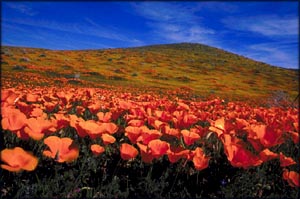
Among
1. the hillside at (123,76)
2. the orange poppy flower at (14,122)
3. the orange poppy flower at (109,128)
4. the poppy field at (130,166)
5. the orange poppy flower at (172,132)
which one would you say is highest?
the hillside at (123,76)

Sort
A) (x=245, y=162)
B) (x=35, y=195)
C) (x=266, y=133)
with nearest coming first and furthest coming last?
(x=35, y=195), (x=245, y=162), (x=266, y=133)

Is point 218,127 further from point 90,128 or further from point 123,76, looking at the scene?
point 123,76

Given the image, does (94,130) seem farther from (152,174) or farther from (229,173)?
(229,173)

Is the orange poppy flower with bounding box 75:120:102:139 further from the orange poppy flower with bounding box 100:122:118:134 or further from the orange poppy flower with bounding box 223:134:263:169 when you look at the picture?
the orange poppy flower with bounding box 223:134:263:169

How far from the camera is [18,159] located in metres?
1.89

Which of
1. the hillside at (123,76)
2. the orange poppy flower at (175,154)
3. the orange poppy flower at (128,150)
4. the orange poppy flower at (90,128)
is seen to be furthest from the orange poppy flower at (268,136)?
the hillside at (123,76)

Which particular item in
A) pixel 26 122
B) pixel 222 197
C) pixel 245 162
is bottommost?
pixel 222 197

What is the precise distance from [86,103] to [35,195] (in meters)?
2.59

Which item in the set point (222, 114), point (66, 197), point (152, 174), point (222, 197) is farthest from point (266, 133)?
point (222, 114)

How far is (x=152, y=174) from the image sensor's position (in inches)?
101

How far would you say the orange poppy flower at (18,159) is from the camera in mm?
1838

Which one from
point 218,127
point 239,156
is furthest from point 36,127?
point 218,127

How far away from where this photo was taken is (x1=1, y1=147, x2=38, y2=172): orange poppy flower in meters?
1.84

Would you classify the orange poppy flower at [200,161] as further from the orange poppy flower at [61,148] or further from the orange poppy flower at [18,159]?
the orange poppy flower at [18,159]
